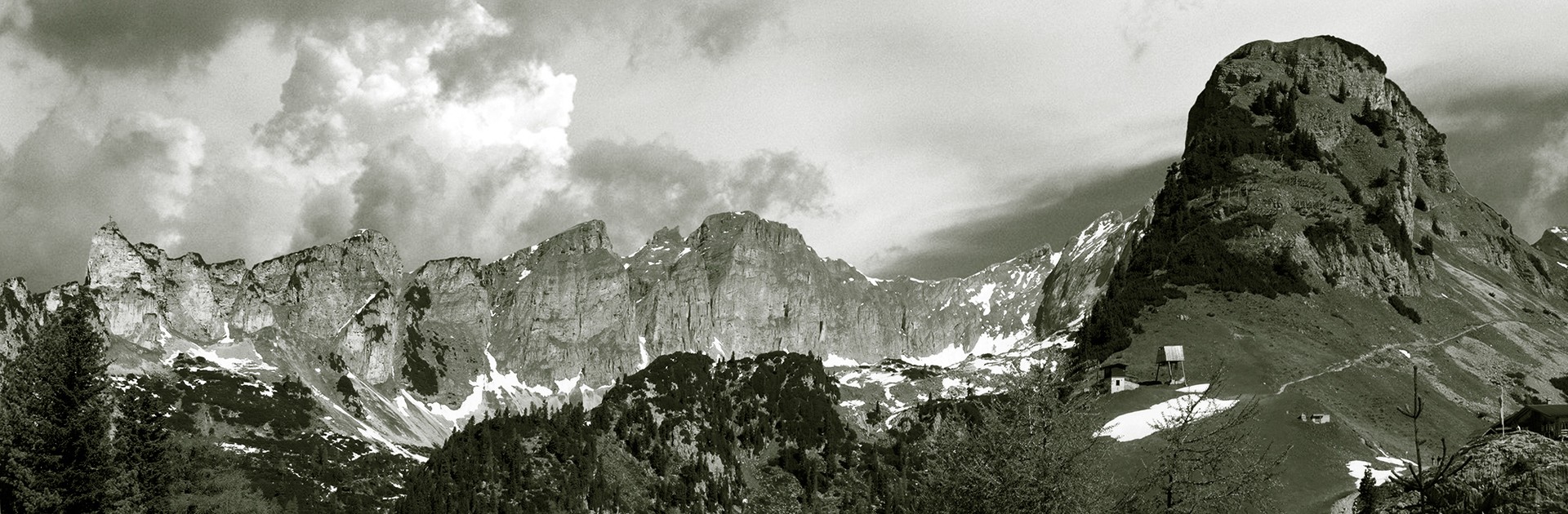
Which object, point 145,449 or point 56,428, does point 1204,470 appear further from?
point 145,449

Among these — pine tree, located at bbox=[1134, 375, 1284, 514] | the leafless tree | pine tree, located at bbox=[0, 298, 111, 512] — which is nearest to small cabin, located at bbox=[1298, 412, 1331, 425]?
pine tree, located at bbox=[0, 298, 111, 512]

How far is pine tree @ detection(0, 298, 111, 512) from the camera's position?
59.7 m

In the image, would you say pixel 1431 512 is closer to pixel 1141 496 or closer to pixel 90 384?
pixel 1141 496

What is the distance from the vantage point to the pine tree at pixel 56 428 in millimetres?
59719

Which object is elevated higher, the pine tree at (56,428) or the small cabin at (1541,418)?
the pine tree at (56,428)

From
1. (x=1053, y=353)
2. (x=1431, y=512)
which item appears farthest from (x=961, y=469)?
(x=1431, y=512)

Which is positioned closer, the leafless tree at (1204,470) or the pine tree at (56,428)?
the leafless tree at (1204,470)

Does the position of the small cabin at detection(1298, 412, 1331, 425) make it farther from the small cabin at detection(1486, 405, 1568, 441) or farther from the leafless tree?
the leafless tree

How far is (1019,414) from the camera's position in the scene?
123 ft

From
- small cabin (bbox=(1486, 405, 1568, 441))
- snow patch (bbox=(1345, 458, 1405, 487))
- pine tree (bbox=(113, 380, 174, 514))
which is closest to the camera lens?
pine tree (bbox=(113, 380, 174, 514))

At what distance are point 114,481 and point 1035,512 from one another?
45.5 meters

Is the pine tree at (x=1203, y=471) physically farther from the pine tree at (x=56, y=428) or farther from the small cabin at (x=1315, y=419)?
the small cabin at (x=1315, y=419)

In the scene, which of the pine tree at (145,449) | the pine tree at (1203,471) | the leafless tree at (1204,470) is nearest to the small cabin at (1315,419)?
the pine tree at (145,449)

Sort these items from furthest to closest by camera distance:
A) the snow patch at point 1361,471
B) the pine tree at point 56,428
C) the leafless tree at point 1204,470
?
the snow patch at point 1361,471 < the pine tree at point 56,428 < the leafless tree at point 1204,470
